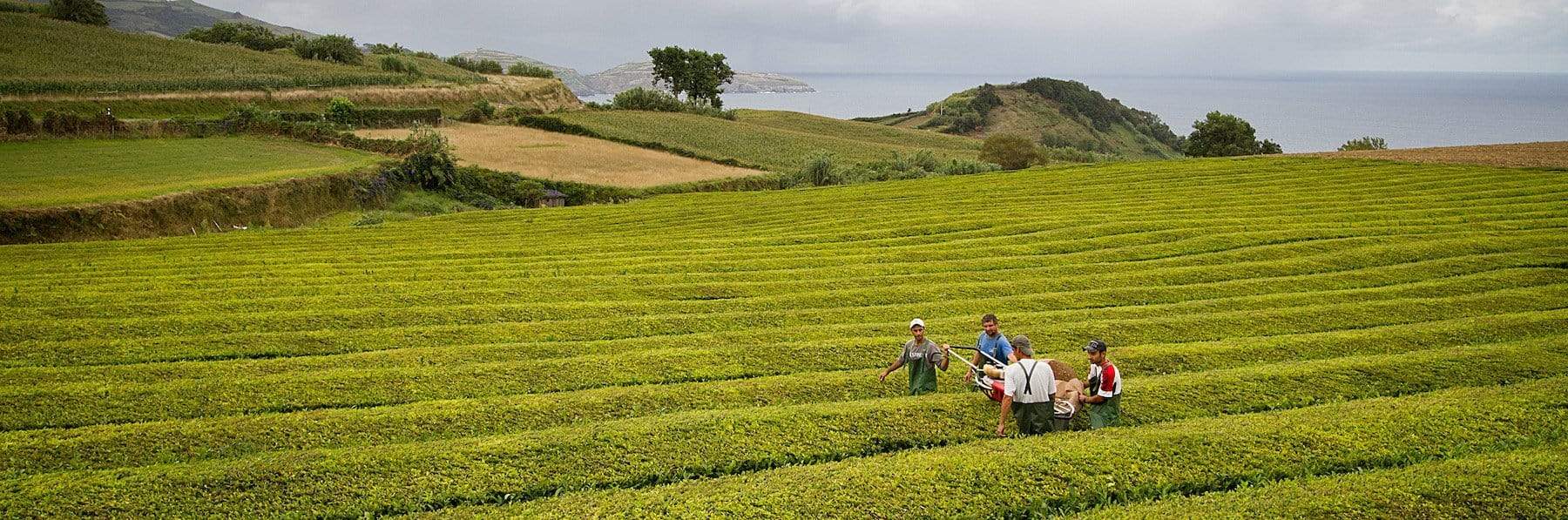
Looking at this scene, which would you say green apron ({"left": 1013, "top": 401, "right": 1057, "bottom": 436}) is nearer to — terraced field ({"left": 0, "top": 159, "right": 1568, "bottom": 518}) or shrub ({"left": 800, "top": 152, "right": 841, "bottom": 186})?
terraced field ({"left": 0, "top": 159, "right": 1568, "bottom": 518})

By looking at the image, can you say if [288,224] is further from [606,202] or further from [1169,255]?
[1169,255]

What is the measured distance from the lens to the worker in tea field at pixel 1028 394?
1216 centimetres

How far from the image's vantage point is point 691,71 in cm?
12231

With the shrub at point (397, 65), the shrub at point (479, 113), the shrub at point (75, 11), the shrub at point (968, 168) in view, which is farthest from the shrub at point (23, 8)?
the shrub at point (968, 168)

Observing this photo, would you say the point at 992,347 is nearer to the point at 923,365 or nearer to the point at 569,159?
the point at 923,365

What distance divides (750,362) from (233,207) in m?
31.7

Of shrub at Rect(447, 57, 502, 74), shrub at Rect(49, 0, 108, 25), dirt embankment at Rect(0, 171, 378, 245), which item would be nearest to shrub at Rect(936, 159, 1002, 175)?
dirt embankment at Rect(0, 171, 378, 245)

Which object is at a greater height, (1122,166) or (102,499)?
(1122,166)

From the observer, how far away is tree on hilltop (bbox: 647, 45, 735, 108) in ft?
398

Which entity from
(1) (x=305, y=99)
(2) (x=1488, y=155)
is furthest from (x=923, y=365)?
(1) (x=305, y=99)

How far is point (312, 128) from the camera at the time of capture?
60.4 m

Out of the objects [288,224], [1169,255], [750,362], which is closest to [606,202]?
[288,224]

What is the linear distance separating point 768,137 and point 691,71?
34.5 metres

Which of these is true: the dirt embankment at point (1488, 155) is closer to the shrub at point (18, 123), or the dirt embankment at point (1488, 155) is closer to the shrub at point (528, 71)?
the shrub at point (18, 123)
